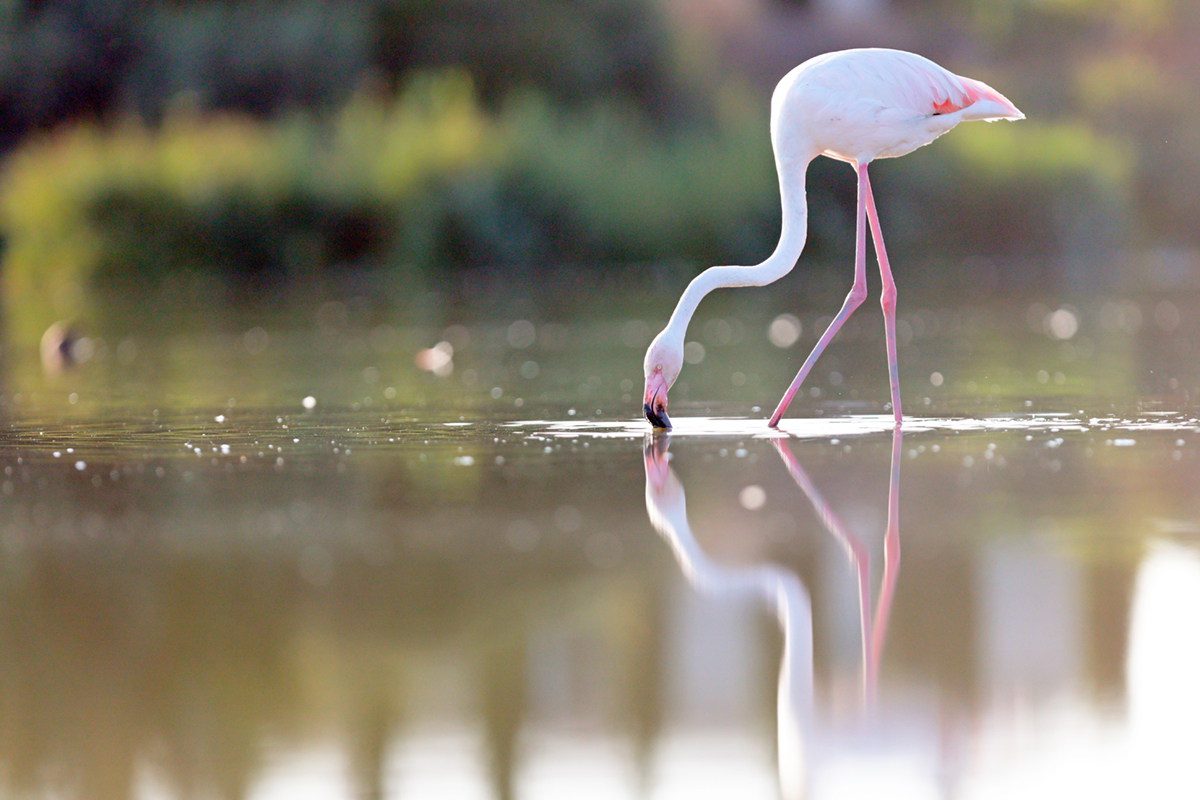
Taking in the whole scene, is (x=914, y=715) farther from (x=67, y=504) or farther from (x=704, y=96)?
(x=704, y=96)

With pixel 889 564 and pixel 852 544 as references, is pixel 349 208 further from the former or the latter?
pixel 889 564

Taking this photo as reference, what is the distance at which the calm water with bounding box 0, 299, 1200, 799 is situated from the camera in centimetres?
296

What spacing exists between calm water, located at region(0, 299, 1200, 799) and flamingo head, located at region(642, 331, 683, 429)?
5.8 inches

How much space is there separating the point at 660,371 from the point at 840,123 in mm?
1247

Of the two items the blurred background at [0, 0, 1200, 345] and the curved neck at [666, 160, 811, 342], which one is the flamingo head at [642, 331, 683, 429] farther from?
the blurred background at [0, 0, 1200, 345]

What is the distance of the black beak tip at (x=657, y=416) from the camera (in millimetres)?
6855

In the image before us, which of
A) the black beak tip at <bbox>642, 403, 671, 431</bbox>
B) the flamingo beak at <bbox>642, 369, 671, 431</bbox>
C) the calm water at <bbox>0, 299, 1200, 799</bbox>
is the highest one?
the flamingo beak at <bbox>642, 369, 671, 431</bbox>

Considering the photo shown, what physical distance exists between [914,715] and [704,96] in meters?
30.8

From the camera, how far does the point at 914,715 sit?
3102mm

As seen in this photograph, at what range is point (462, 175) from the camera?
24.2 metres

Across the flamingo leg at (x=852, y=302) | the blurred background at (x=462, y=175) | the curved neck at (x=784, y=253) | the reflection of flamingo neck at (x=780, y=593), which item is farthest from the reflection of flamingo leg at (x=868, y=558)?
the blurred background at (x=462, y=175)

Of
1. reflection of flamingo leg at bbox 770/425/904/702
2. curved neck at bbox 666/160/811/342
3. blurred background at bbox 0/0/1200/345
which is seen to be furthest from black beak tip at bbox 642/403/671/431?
blurred background at bbox 0/0/1200/345

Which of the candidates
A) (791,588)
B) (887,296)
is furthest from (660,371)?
(791,588)

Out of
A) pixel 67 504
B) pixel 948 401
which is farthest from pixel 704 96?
pixel 67 504
